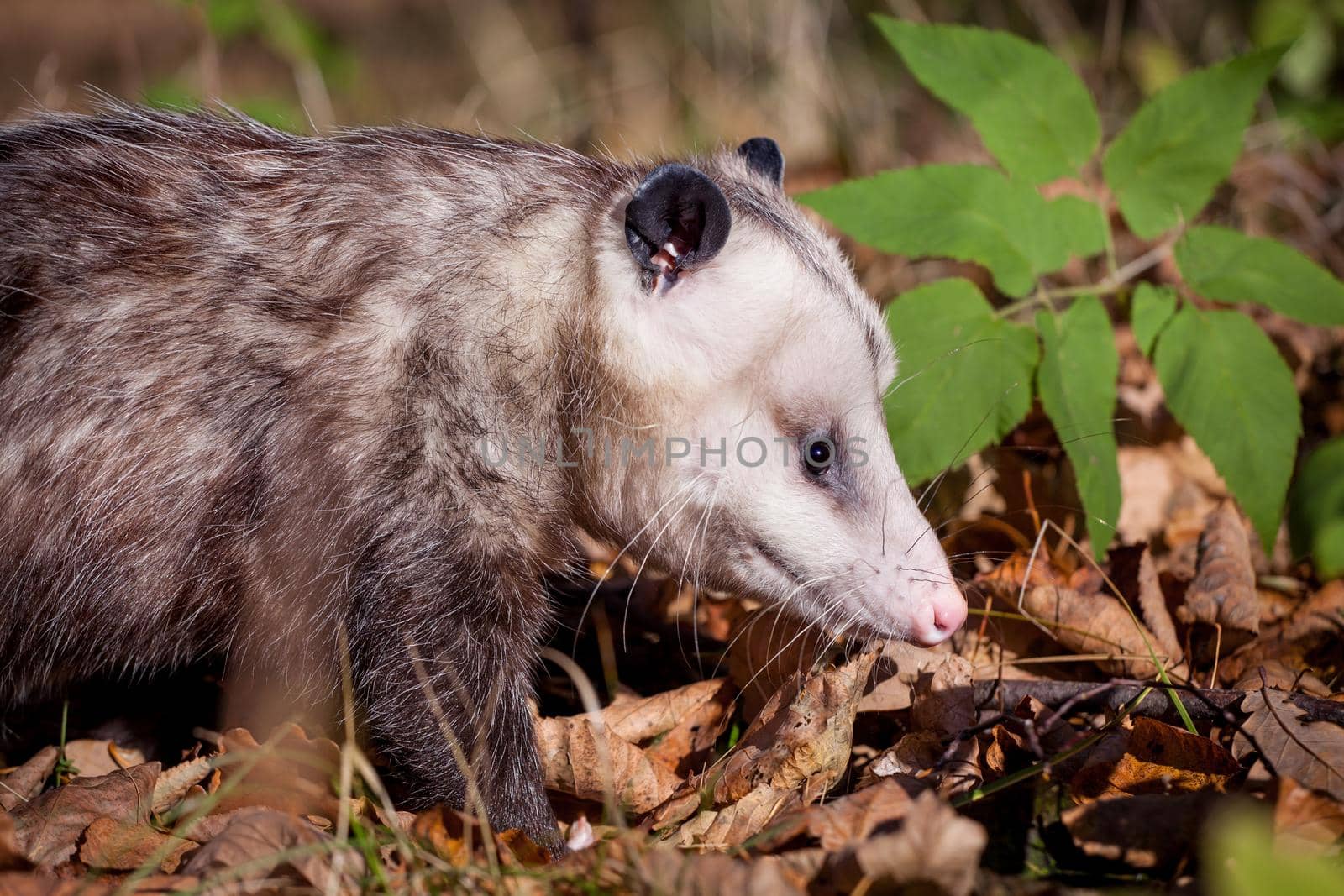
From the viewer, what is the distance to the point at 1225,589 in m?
2.30

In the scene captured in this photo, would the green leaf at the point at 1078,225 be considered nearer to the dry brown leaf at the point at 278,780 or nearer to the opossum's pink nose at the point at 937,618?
the opossum's pink nose at the point at 937,618

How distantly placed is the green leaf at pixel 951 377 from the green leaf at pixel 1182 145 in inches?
17.5

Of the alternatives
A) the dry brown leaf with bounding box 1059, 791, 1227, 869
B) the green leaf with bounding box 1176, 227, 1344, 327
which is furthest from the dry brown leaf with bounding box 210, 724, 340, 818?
the green leaf with bounding box 1176, 227, 1344, 327

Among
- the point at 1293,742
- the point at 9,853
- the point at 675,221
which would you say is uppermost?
the point at 675,221

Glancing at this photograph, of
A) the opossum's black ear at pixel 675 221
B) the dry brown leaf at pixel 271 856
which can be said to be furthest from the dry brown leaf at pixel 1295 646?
the dry brown leaf at pixel 271 856

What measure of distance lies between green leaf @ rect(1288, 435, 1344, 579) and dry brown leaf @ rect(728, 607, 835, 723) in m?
0.97

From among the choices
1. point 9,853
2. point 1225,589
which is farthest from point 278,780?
point 1225,589

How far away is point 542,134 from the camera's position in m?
5.18

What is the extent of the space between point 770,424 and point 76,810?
133 cm

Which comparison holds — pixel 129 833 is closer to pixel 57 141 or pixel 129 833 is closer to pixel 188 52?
pixel 57 141

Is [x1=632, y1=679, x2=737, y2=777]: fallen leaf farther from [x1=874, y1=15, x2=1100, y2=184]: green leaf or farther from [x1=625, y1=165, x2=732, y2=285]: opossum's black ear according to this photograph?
[x1=874, y1=15, x2=1100, y2=184]: green leaf

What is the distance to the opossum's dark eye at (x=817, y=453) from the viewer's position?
204 centimetres

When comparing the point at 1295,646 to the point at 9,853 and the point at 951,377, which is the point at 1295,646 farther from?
the point at 9,853

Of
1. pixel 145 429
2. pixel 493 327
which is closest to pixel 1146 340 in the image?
pixel 493 327
